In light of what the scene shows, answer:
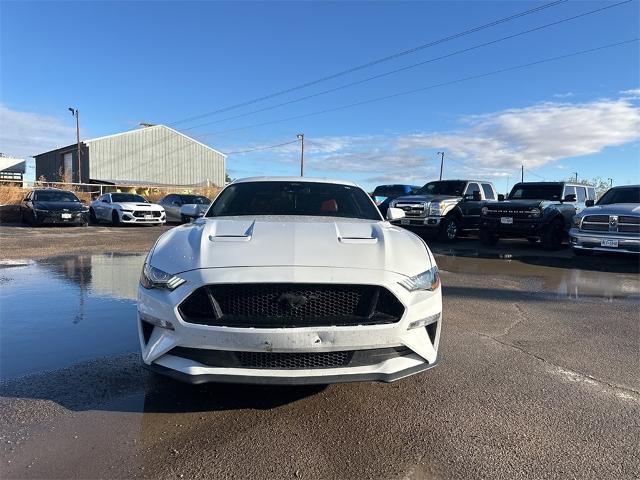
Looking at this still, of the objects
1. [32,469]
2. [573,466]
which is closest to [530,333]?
[573,466]

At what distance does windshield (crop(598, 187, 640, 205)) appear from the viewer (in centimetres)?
1146

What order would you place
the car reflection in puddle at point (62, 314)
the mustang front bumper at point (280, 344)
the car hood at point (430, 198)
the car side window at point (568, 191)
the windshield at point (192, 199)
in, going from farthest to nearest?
the windshield at point (192, 199), the car hood at point (430, 198), the car side window at point (568, 191), the car reflection in puddle at point (62, 314), the mustang front bumper at point (280, 344)

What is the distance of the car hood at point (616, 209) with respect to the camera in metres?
10.1

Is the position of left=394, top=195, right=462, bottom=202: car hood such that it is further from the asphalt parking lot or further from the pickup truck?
the asphalt parking lot

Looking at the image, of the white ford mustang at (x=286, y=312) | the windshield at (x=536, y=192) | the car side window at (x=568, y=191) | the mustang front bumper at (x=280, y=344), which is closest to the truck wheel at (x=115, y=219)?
the windshield at (x=536, y=192)

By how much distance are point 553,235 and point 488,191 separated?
353 cm

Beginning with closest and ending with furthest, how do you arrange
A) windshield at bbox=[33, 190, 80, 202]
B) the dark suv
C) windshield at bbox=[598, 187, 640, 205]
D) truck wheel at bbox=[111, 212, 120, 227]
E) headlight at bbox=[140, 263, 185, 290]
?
headlight at bbox=[140, 263, 185, 290] → windshield at bbox=[598, 187, 640, 205] → the dark suv → windshield at bbox=[33, 190, 80, 202] → truck wheel at bbox=[111, 212, 120, 227]

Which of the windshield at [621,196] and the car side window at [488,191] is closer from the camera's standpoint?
the windshield at [621,196]

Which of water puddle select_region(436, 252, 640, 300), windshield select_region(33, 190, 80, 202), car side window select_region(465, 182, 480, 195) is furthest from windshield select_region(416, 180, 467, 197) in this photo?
windshield select_region(33, 190, 80, 202)

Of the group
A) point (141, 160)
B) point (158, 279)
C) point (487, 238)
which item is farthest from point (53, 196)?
point (141, 160)

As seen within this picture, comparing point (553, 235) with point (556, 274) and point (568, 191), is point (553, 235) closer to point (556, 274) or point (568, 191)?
point (568, 191)

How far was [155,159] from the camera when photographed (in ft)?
177

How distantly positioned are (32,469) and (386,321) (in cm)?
213

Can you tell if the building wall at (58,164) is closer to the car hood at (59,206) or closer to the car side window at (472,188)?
the car hood at (59,206)
